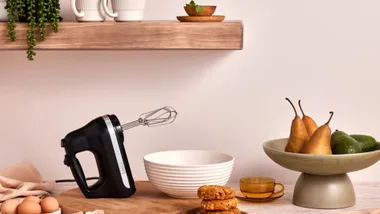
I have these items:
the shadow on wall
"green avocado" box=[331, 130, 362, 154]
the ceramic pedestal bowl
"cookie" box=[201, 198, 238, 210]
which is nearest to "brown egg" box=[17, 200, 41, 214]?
"cookie" box=[201, 198, 238, 210]

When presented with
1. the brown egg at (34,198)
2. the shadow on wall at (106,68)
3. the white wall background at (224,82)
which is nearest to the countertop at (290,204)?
the white wall background at (224,82)

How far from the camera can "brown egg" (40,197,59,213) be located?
1.96 metres

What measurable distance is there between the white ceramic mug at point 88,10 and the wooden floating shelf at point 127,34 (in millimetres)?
26

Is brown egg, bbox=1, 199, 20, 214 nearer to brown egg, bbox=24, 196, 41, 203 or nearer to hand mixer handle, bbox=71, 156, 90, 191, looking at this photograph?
brown egg, bbox=24, 196, 41, 203

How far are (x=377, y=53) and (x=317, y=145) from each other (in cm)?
48

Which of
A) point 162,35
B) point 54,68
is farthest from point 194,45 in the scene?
point 54,68

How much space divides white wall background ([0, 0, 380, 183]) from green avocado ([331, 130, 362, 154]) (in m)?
0.28

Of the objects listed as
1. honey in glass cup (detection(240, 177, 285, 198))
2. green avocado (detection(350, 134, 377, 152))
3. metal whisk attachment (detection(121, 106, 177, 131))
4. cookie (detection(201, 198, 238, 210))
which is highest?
metal whisk attachment (detection(121, 106, 177, 131))

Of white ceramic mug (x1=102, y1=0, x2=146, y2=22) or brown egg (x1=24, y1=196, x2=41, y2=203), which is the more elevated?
white ceramic mug (x1=102, y1=0, x2=146, y2=22)

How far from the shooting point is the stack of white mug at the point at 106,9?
214 cm

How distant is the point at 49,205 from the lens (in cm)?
196

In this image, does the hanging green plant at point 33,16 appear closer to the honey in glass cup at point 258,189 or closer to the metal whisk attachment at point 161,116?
the metal whisk attachment at point 161,116

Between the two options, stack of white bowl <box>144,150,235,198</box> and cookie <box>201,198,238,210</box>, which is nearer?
cookie <box>201,198,238,210</box>

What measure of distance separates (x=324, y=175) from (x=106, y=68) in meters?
0.76
